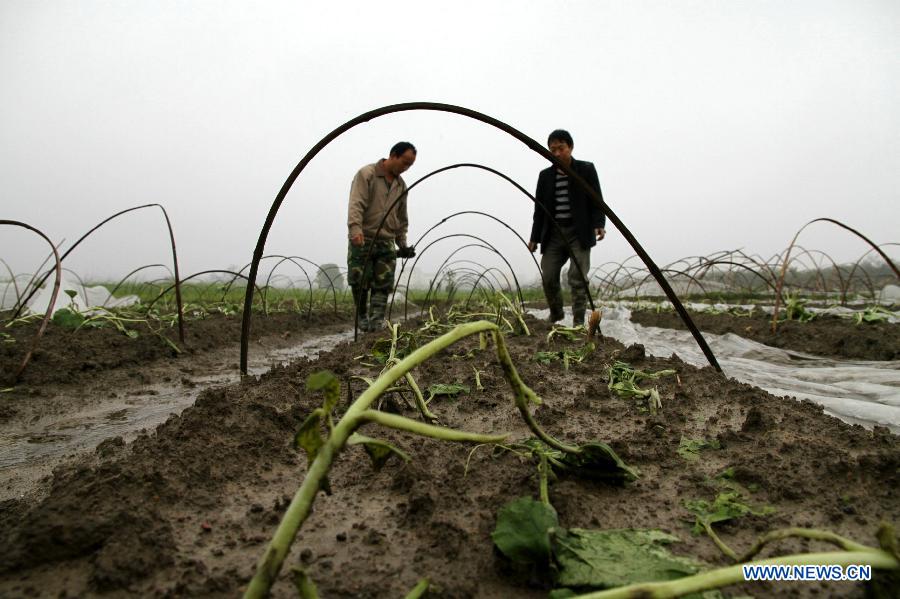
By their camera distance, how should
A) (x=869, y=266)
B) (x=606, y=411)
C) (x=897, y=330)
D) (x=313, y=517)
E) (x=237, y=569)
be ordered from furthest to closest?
(x=869, y=266), (x=897, y=330), (x=606, y=411), (x=313, y=517), (x=237, y=569)

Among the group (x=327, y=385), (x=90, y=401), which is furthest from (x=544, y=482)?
(x=90, y=401)

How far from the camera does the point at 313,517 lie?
1.10 m

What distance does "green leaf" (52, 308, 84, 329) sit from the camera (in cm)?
392

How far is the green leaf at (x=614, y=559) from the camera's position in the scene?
0.80 meters

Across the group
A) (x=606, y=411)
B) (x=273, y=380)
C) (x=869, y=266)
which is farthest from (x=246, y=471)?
(x=869, y=266)

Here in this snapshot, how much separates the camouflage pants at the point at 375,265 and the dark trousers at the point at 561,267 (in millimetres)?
1867

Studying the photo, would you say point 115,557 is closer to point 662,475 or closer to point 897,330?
point 662,475

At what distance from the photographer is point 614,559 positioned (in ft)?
2.85

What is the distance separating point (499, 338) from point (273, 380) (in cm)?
199

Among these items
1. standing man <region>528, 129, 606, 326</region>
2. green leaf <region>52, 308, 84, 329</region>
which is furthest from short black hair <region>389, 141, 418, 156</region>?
green leaf <region>52, 308, 84, 329</region>

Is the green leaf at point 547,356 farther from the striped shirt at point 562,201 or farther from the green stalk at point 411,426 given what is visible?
the striped shirt at point 562,201

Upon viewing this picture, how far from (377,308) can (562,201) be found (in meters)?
2.58

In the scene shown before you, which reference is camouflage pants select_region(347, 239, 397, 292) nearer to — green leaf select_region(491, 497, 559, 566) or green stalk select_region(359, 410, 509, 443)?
green leaf select_region(491, 497, 559, 566)

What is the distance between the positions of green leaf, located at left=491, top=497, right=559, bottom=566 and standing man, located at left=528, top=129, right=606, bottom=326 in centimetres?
416
